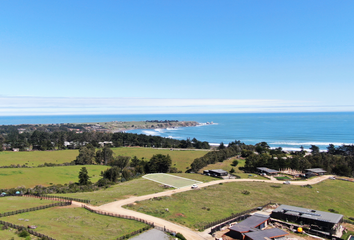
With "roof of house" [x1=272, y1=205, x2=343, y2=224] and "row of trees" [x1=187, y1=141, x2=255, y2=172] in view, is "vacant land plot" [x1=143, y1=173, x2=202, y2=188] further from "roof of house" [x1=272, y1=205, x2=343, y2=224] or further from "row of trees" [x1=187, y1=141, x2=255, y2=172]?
"roof of house" [x1=272, y1=205, x2=343, y2=224]

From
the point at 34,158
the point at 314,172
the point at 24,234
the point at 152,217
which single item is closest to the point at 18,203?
the point at 24,234

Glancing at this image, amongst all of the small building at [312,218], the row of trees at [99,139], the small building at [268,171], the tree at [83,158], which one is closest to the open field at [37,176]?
the tree at [83,158]

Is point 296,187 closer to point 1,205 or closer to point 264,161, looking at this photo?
point 264,161

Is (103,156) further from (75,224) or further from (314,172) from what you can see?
(314,172)

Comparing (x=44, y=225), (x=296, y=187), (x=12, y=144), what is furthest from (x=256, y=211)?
(x=12, y=144)

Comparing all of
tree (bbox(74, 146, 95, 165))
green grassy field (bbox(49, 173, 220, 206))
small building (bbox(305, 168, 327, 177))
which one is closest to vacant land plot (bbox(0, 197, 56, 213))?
green grassy field (bbox(49, 173, 220, 206))

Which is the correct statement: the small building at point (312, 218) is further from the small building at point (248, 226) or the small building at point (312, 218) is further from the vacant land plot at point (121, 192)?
the vacant land plot at point (121, 192)
